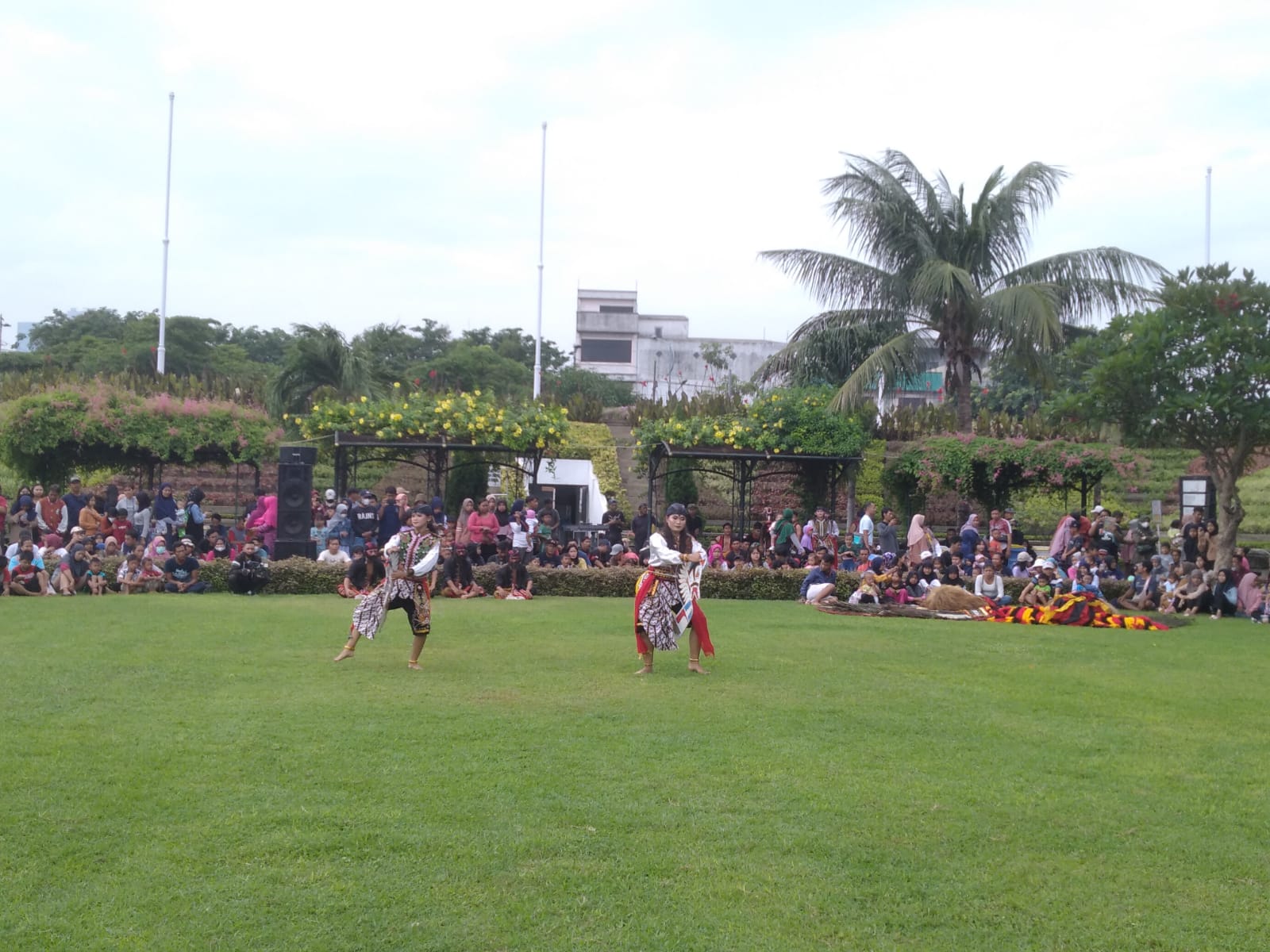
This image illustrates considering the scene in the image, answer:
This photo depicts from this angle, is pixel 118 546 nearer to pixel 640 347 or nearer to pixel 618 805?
pixel 618 805

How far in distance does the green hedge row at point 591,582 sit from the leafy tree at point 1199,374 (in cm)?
236

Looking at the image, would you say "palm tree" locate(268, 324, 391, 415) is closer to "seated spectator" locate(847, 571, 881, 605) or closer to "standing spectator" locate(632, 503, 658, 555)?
"standing spectator" locate(632, 503, 658, 555)

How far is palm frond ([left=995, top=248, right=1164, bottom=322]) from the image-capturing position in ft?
82.2

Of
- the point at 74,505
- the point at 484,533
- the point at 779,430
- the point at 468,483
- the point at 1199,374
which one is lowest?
the point at 484,533

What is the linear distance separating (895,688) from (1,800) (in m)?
6.20

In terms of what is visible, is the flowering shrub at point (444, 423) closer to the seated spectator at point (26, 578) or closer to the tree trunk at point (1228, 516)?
the seated spectator at point (26, 578)

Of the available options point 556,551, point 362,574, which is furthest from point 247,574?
point 556,551

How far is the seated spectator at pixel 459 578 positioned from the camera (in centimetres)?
1673

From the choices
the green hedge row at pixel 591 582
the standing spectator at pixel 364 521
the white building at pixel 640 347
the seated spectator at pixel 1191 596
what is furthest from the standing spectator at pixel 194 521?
the white building at pixel 640 347

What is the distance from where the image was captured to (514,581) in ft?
56.3

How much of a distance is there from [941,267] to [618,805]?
20058mm

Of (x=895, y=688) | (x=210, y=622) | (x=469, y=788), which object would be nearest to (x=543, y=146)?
(x=210, y=622)

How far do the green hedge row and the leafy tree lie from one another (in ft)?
7.74

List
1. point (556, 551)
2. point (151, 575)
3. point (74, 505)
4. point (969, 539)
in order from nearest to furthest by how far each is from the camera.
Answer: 1. point (151, 575)
2. point (556, 551)
3. point (74, 505)
4. point (969, 539)
